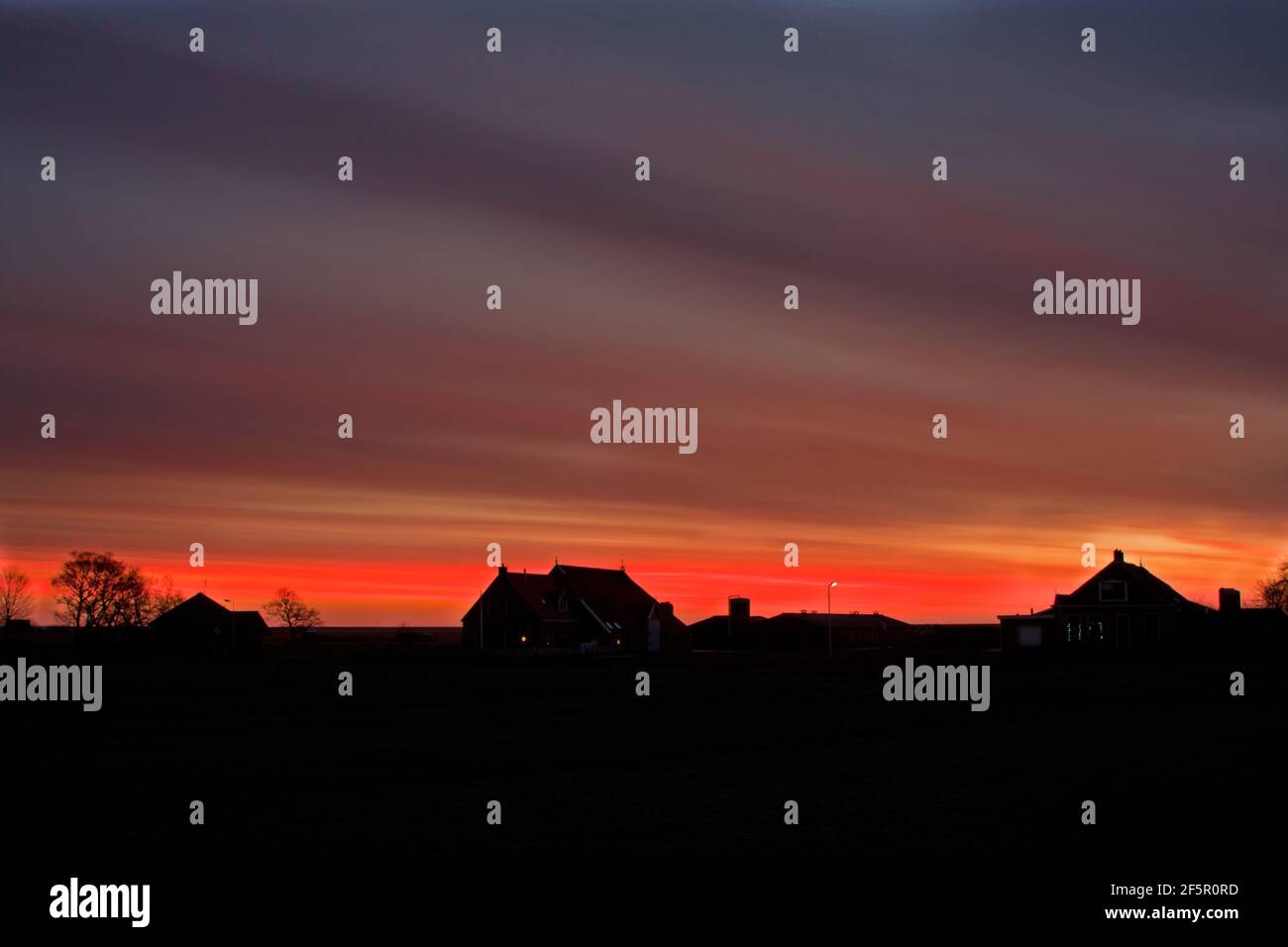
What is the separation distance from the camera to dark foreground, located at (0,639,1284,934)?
48.7 ft

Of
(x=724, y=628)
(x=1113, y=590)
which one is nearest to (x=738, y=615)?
(x=724, y=628)

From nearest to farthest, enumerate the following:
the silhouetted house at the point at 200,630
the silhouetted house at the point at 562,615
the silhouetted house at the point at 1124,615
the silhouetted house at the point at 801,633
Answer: the silhouetted house at the point at 1124,615, the silhouetted house at the point at 562,615, the silhouetted house at the point at 200,630, the silhouetted house at the point at 801,633

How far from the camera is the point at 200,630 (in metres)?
111

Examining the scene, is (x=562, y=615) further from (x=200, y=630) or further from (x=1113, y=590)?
(x=1113, y=590)

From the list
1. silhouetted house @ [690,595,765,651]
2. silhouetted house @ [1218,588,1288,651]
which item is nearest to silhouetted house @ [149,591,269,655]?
silhouetted house @ [690,595,765,651]

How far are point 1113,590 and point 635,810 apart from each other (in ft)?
268

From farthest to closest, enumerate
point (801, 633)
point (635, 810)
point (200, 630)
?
1. point (801, 633)
2. point (200, 630)
3. point (635, 810)

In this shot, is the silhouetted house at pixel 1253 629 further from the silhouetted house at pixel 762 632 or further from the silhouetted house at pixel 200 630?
the silhouetted house at pixel 200 630

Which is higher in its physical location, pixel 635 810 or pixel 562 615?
pixel 562 615

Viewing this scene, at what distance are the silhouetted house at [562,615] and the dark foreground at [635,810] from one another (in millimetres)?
61238

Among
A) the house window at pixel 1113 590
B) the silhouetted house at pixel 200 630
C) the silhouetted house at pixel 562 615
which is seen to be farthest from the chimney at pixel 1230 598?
the silhouetted house at pixel 200 630

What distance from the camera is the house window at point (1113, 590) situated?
9300 centimetres
